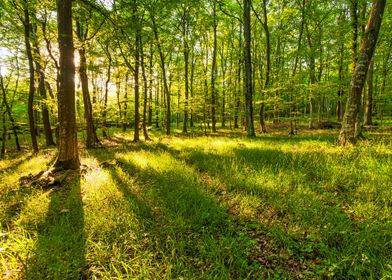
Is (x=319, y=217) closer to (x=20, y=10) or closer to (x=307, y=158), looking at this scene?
(x=307, y=158)

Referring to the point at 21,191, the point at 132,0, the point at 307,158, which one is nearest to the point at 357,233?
the point at 307,158

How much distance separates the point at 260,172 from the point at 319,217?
1.80 m

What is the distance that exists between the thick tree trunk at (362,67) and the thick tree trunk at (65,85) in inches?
357

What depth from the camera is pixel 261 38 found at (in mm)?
25562

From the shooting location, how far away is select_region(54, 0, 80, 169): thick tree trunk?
19.3ft

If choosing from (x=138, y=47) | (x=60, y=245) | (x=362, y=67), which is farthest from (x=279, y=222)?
(x=138, y=47)

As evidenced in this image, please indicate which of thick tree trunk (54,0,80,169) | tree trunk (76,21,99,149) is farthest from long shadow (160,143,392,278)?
tree trunk (76,21,99,149)

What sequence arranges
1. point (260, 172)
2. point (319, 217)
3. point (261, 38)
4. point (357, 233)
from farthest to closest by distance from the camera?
point (261, 38), point (260, 172), point (319, 217), point (357, 233)

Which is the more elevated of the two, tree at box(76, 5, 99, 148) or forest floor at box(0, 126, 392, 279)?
tree at box(76, 5, 99, 148)

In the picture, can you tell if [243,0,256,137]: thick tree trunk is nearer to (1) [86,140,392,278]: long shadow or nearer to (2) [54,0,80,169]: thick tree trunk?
(1) [86,140,392,278]: long shadow

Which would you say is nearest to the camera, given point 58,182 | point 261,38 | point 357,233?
point 357,233

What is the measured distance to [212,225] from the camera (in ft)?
9.89

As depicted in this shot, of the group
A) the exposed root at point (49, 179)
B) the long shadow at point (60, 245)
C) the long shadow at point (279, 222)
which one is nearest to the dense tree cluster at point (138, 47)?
the exposed root at point (49, 179)

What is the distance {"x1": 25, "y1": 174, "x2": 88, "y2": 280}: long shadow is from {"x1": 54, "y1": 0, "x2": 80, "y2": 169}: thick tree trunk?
2.46 m
